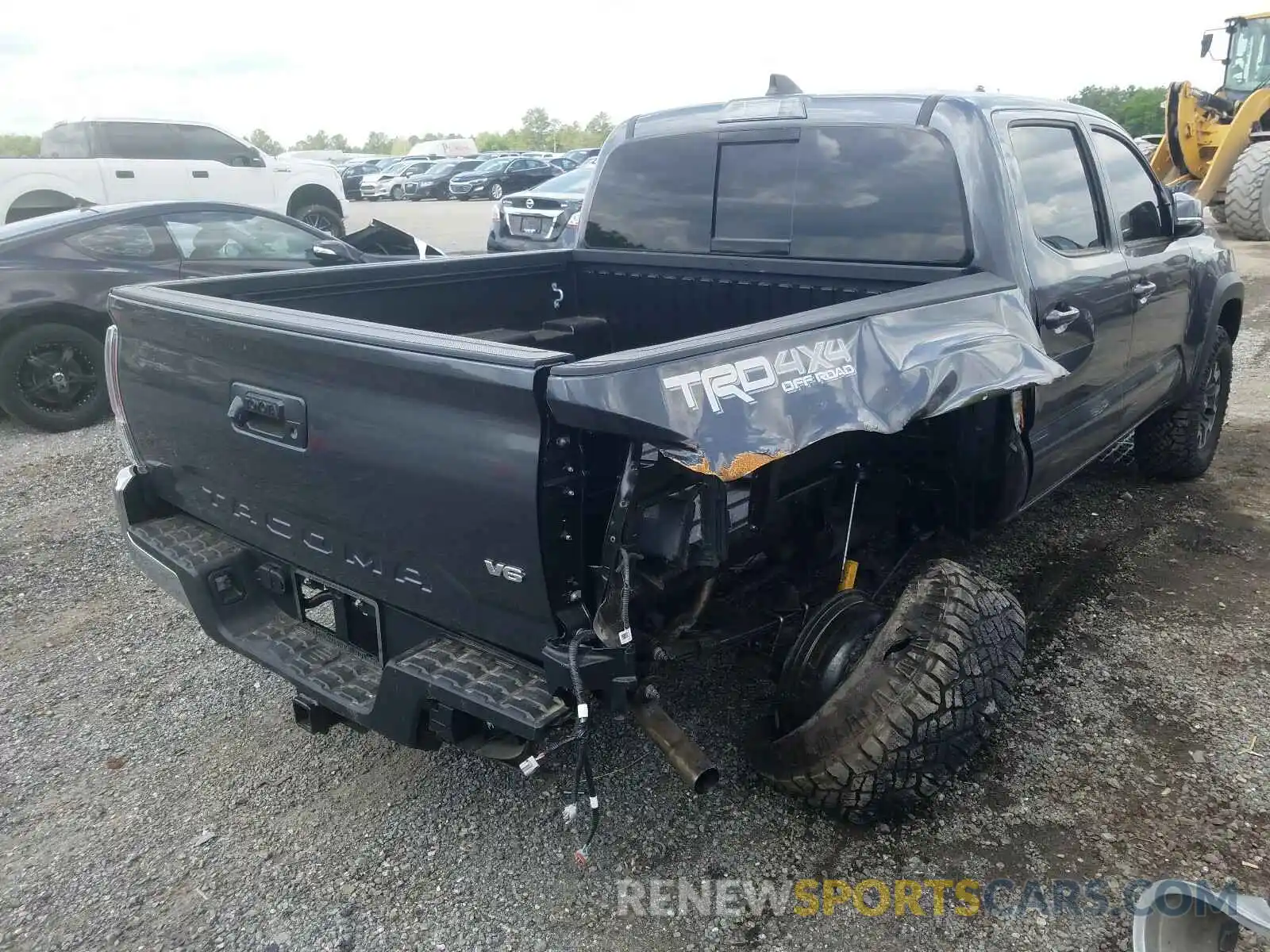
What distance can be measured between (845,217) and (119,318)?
251cm

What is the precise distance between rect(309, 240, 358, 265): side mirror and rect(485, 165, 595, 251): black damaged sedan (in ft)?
9.35

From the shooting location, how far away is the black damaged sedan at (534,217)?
34.2ft

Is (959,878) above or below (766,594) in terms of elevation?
below

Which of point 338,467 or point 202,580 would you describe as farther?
point 202,580

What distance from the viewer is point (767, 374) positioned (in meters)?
2.15

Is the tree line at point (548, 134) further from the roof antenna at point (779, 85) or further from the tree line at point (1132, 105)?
the roof antenna at point (779, 85)

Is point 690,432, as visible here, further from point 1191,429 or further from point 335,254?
point 335,254

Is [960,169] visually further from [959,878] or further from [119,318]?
[119,318]

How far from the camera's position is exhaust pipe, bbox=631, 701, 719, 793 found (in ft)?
7.50

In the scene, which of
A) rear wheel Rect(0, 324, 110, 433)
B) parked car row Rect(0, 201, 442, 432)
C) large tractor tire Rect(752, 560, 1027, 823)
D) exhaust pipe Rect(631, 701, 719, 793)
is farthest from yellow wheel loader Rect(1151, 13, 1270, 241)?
exhaust pipe Rect(631, 701, 719, 793)

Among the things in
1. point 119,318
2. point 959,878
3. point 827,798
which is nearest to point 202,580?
point 119,318

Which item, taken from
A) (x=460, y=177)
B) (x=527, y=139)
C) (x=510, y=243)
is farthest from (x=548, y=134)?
(x=510, y=243)

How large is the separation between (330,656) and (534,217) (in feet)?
28.8

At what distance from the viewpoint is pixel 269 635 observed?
2797mm
